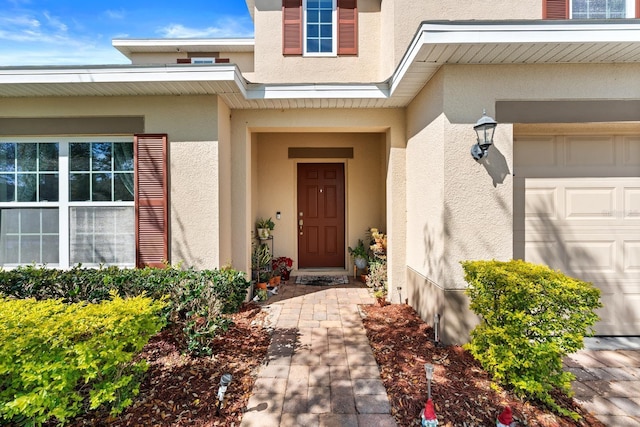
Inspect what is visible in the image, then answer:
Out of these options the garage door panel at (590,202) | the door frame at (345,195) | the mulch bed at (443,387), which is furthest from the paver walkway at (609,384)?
the door frame at (345,195)

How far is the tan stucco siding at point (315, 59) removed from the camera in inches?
210

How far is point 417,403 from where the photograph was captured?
234cm

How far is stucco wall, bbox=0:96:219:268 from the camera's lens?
4.18 m

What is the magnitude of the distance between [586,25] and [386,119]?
2437 mm

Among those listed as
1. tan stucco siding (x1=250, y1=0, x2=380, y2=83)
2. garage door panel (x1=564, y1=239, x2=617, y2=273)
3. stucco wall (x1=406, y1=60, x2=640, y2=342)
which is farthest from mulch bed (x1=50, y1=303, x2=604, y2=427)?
tan stucco siding (x1=250, y1=0, x2=380, y2=83)

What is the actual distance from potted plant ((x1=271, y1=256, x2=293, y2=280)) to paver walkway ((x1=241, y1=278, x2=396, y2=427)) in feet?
5.44

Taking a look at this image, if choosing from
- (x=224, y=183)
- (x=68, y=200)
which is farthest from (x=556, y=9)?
(x=68, y=200)

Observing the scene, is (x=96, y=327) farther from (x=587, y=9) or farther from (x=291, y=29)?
(x=587, y=9)

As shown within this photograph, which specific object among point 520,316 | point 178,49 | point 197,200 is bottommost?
point 520,316

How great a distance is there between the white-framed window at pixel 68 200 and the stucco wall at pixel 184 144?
0.43m

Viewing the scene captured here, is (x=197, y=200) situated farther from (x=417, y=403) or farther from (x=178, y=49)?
(x=178, y=49)

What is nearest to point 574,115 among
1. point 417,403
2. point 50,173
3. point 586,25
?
point 586,25

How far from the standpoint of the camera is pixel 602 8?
4.19 meters

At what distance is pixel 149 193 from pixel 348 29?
14.5ft
